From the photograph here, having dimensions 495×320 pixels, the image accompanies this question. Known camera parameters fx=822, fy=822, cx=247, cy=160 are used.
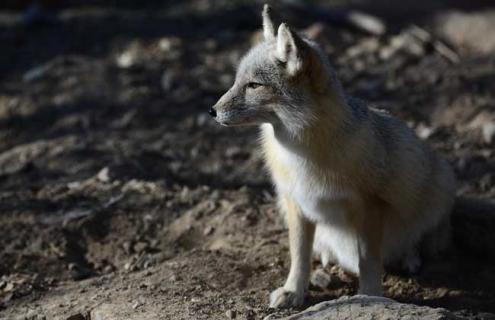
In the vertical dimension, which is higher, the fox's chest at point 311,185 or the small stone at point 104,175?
the fox's chest at point 311,185

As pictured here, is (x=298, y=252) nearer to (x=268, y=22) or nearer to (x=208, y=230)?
(x=208, y=230)

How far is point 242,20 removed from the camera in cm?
1161

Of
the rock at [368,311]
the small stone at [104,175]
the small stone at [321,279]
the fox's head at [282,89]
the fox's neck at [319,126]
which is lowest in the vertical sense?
the small stone at [321,279]

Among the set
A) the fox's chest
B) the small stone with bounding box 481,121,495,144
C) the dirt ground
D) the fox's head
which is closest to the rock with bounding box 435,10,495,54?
the dirt ground

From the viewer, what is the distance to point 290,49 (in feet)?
17.1

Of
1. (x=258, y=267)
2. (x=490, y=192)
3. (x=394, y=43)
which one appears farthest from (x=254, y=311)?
(x=394, y=43)

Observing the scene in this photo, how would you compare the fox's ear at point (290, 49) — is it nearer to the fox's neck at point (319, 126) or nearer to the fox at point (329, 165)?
the fox at point (329, 165)

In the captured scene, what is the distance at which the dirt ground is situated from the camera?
19.6 feet

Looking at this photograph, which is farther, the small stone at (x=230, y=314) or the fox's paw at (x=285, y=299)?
the fox's paw at (x=285, y=299)

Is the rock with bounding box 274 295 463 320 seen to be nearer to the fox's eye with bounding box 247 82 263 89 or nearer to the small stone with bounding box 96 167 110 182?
the fox's eye with bounding box 247 82 263 89

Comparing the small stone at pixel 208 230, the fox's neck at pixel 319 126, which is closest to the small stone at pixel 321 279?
the small stone at pixel 208 230

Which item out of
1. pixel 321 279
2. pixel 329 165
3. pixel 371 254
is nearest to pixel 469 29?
pixel 321 279

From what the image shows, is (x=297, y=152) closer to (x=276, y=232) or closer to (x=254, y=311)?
(x=254, y=311)

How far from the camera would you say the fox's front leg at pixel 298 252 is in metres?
5.77
